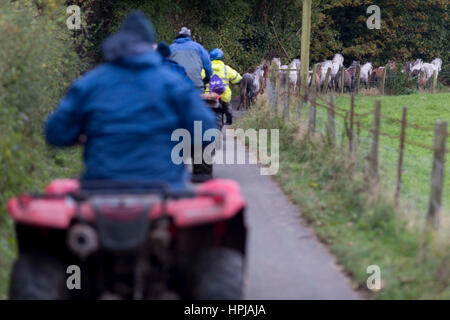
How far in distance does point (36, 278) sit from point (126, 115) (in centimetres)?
114

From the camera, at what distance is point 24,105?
9945 millimetres

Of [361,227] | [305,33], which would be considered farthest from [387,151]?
[305,33]

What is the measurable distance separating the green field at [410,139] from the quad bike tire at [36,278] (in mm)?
5013

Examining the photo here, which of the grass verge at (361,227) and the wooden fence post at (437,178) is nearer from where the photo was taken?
the grass verge at (361,227)

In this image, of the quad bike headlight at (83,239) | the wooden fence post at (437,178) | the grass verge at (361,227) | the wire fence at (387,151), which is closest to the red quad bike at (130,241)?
the quad bike headlight at (83,239)

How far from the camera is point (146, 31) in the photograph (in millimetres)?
5266

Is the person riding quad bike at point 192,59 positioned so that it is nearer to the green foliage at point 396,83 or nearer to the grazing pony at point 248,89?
the grazing pony at point 248,89

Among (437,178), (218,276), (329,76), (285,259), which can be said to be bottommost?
(285,259)

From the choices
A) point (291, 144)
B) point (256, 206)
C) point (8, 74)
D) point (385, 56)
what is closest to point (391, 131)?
point (291, 144)

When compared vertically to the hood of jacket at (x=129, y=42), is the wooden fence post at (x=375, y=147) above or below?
below

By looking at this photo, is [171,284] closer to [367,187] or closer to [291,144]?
[367,187]

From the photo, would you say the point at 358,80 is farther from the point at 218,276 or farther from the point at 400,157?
the point at 218,276

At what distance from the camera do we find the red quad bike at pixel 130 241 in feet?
14.9
